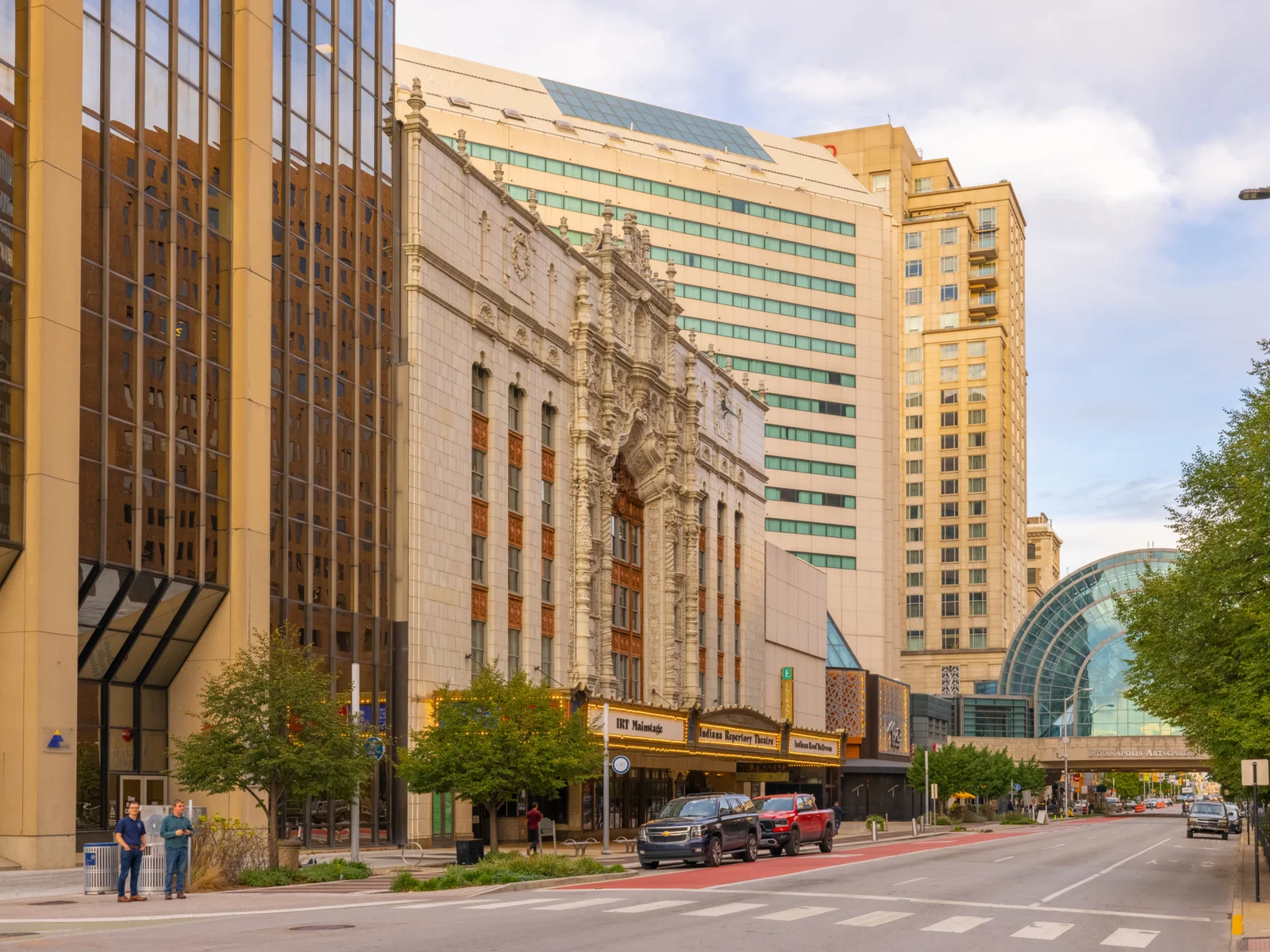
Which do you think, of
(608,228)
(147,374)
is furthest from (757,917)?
(608,228)

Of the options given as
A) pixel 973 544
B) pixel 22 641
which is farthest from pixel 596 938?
pixel 973 544

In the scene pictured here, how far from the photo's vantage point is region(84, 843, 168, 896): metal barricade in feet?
92.6

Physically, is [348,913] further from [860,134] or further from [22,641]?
[860,134]

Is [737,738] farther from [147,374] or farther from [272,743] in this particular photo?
[272,743]

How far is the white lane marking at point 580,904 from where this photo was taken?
24812 millimetres

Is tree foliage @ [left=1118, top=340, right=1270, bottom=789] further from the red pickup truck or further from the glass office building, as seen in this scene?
the glass office building

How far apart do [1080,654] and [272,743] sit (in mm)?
115013

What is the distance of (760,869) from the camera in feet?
124

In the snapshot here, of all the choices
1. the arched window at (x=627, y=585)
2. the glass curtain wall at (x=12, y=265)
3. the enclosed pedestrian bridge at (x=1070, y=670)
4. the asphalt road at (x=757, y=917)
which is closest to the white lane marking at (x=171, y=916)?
the asphalt road at (x=757, y=917)

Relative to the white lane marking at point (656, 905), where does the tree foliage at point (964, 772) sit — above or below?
below

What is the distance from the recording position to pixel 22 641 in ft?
109

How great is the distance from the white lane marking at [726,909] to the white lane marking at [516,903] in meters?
3.12

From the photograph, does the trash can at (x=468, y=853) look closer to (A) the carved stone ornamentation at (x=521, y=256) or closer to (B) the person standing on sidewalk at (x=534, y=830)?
(B) the person standing on sidewalk at (x=534, y=830)

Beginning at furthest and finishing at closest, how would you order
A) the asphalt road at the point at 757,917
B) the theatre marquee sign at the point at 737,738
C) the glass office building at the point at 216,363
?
the theatre marquee sign at the point at 737,738 < the glass office building at the point at 216,363 < the asphalt road at the point at 757,917
